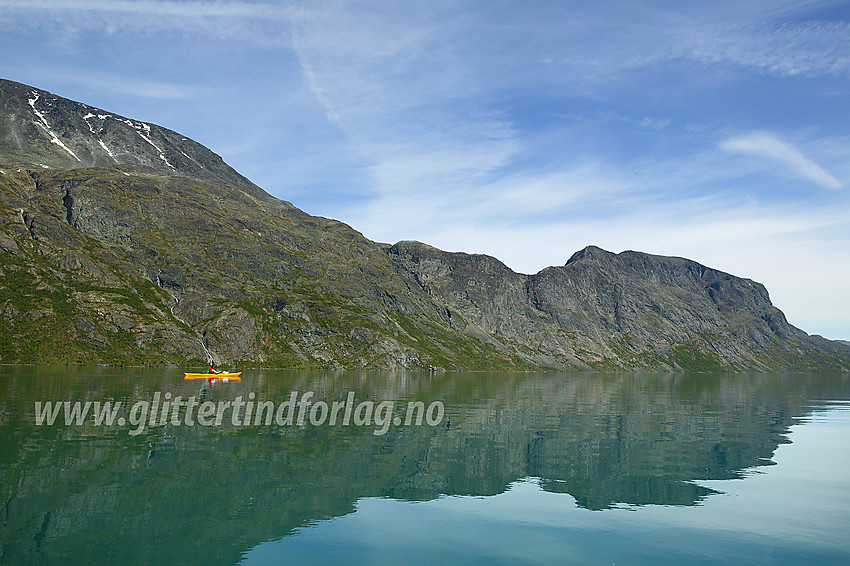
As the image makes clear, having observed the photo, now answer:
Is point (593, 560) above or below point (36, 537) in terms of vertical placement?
above

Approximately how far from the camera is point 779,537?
108 feet

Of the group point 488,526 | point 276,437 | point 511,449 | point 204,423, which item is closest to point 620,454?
point 511,449

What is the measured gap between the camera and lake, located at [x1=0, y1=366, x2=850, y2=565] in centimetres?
2941

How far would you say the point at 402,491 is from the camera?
4184cm

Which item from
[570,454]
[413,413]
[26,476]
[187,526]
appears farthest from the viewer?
[413,413]

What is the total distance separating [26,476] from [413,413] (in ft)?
195

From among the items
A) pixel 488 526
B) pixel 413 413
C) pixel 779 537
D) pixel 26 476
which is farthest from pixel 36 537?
pixel 413 413

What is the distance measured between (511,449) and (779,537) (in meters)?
29.1

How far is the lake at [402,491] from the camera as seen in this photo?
29.4 metres

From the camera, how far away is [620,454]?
58031mm

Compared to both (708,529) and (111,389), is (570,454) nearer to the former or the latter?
(708,529)

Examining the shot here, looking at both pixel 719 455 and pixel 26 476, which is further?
pixel 719 455

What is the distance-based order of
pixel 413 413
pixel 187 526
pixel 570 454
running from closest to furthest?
pixel 187 526
pixel 570 454
pixel 413 413

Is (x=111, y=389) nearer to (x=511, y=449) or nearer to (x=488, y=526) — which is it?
(x=511, y=449)
